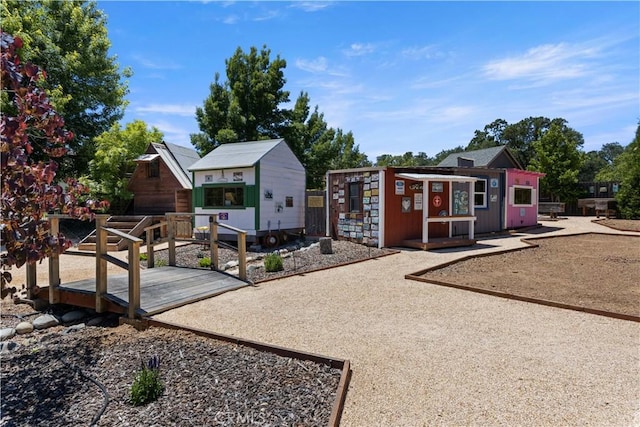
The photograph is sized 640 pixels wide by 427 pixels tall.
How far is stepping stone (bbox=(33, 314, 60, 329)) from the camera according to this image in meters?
5.71

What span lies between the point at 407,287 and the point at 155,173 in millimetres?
16004

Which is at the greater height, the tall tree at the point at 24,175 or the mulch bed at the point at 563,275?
the tall tree at the point at 24,175

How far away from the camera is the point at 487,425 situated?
2871mm

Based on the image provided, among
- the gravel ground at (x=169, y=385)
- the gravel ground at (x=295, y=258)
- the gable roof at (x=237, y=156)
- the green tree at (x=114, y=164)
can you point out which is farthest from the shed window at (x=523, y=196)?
the green tree at (x=114, y=164)

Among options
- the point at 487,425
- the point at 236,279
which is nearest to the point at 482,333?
the point at 487,425

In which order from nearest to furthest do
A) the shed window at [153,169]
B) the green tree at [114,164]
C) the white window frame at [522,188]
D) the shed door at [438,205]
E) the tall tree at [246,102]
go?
the shed door at [438,205], the white window frame at [522,188], the green tree at [114,164], the shed window at [153,169], the tall tree at [246,102]

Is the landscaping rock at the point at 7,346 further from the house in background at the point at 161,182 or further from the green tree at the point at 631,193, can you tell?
the green tree at the point at 631,193

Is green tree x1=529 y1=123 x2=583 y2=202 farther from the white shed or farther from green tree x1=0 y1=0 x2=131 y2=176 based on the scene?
green tree x1=0 y1=0 x2=131 y2=176

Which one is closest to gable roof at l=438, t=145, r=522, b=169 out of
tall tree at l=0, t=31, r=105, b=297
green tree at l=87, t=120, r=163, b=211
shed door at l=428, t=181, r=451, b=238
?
shed door at l=428, t=181, r=451, b=238

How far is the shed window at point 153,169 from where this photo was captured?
63.3 ft

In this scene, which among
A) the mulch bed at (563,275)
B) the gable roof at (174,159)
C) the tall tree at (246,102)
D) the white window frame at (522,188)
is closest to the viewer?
the mulch bed at (563,275)

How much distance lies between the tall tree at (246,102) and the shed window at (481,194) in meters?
15.9

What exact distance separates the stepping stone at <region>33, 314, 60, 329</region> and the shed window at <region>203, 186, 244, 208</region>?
8.74 m

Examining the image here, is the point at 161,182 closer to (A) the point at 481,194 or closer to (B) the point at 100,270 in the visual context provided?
(B) the point at 100,270
